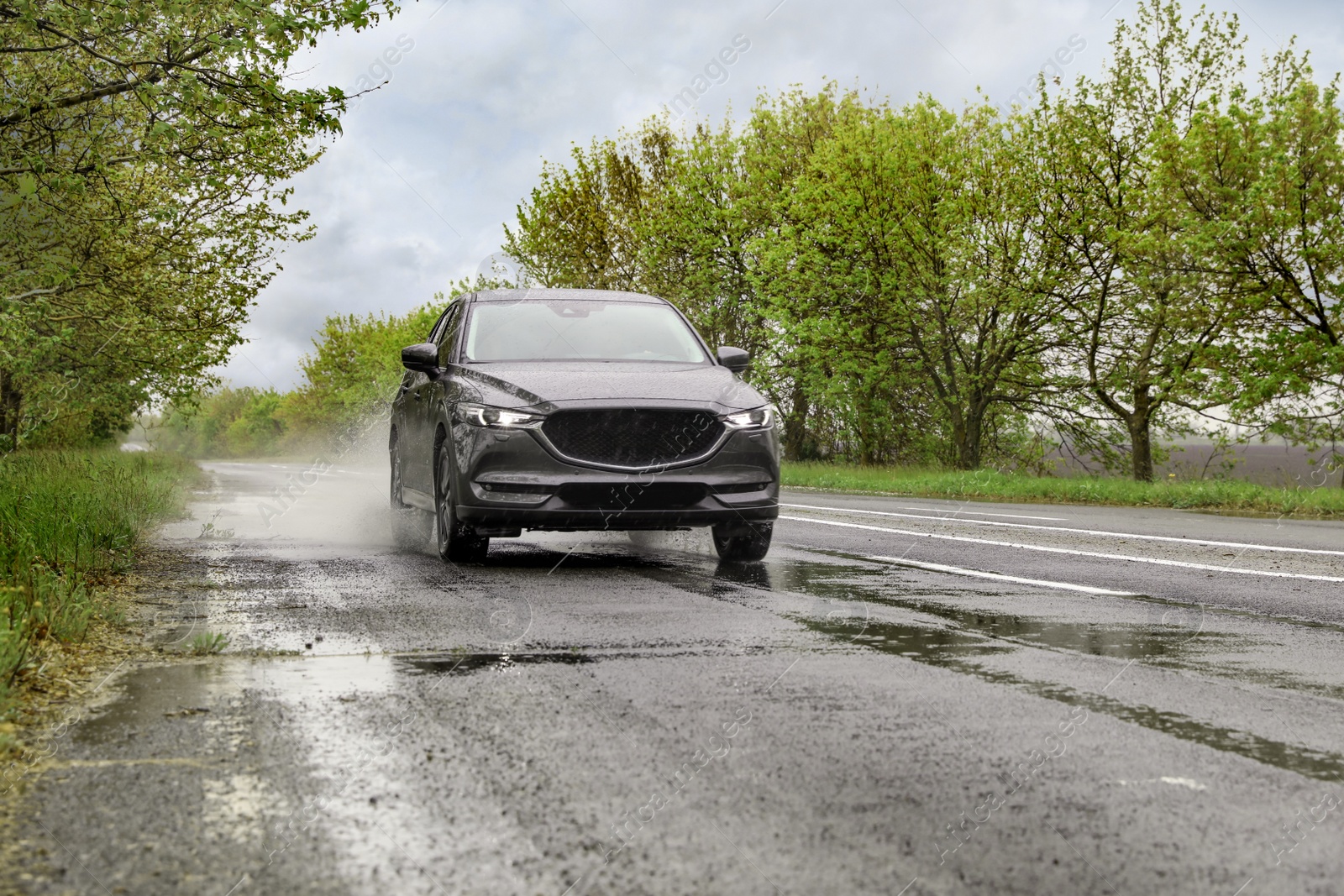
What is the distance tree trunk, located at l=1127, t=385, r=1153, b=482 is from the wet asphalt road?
2226 cm

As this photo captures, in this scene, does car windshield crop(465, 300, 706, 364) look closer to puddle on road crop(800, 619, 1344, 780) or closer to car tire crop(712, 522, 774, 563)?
car tire crop(712, 522, 774, 563)

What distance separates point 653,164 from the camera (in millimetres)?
42938

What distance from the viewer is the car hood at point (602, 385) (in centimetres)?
792

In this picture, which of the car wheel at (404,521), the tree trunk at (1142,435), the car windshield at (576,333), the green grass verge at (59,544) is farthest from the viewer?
the tree trunk at (1142,435)

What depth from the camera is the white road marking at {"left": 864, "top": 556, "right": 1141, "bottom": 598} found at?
747 centimetres

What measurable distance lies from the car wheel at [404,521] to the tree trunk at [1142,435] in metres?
21.8

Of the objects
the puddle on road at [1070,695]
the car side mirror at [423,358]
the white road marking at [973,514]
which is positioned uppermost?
the car side mirror at [423,358]

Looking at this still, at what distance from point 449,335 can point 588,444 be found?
2.46 m

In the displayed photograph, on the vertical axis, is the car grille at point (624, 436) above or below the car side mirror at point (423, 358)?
below

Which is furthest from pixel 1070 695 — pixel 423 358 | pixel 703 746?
pixel 423 358

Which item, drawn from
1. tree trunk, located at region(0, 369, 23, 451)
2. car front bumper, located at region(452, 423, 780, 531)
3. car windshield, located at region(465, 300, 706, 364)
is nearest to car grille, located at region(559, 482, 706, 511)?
car front bumper, located at region(452, 423, 780, 531)

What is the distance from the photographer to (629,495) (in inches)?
308

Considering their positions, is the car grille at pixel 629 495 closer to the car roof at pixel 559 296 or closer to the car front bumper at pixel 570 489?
the car front bumper at pixel 570 489

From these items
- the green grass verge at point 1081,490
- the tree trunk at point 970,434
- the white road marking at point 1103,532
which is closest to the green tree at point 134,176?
the white road marking at point 1103,532
